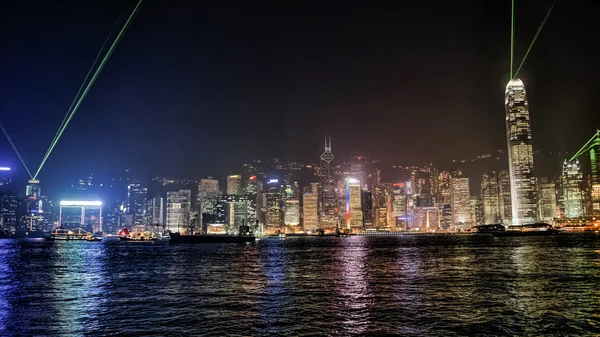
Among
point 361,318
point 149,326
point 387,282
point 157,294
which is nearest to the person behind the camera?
point 149,326

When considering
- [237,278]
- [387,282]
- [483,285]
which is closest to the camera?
[483,285]

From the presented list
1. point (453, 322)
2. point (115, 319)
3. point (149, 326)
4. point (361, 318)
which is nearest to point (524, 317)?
point (453, 322)

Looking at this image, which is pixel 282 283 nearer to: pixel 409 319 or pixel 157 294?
pixel 157 294

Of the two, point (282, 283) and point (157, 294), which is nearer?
point (157, 294)

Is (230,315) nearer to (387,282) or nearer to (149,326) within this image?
(149,326)

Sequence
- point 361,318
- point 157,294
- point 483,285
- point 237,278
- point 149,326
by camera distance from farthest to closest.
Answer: point 237,278
point 483,285
point 157,294
point 361,318
point 149,326

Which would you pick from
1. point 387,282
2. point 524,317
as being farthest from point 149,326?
point 387,282

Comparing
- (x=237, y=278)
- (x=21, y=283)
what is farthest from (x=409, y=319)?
(x=21, y=283)

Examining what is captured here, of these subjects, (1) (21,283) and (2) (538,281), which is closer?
(2) (538,281)

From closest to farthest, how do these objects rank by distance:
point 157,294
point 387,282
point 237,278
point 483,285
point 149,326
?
point 149,326 → point 157,294 → point 483,285 → point 387,282 → point 237,278
